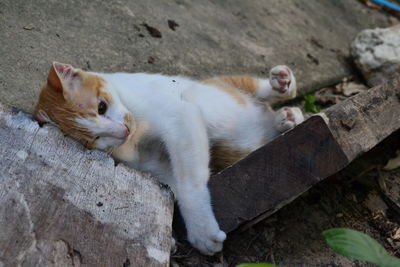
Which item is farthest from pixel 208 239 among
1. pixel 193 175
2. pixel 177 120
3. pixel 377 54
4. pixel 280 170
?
pixel 377 54

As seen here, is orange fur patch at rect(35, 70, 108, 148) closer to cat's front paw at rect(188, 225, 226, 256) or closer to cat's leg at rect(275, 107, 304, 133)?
cat's front paw at rect(188, 225, 226, 256)

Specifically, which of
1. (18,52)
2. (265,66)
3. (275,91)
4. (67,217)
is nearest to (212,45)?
(265,66)

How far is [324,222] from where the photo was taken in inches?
88.3

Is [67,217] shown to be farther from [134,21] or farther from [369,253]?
[134,21]

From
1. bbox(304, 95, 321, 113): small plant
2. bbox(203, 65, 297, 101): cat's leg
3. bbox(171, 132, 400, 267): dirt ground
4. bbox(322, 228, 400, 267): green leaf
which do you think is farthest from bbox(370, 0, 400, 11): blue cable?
bbox(322, 228, 400, 267): green leaf

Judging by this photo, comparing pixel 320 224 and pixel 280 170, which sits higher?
pixel 280 170

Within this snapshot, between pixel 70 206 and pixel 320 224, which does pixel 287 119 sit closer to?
pixel 320 224

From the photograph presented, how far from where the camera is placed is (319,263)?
2.03m

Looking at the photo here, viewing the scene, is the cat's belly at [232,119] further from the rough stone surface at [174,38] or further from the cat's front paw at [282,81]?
the rough stone surface at [174,38]

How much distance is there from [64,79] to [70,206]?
1.96ft

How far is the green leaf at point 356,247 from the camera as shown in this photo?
1358 millimetres

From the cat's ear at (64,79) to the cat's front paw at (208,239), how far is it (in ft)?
2.38

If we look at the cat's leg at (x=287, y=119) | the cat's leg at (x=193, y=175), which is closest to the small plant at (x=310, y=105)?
the cat's leg at (x=287, y=119)

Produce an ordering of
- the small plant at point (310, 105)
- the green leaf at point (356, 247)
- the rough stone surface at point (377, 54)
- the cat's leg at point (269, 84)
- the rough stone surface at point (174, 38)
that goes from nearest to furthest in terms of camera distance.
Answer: the green leaf at point (356, 247) < the cat's leg at point (269, 84) < the rough stone surface at point (174, 38) < the small plant at point (310, 105) < the rough stone surface at point (377, 54)
